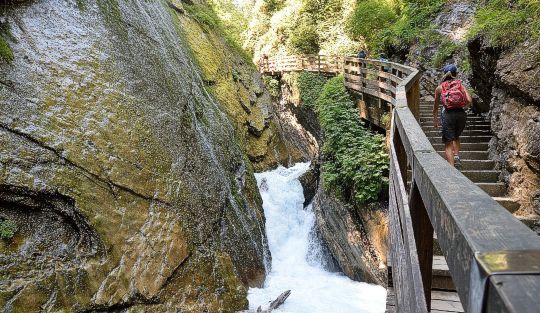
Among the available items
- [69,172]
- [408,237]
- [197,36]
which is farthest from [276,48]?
[408,237]

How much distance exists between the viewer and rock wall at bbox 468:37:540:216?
4758 mm

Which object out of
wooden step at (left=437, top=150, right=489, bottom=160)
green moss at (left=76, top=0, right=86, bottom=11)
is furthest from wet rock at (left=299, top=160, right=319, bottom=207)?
green moss at (left=76, top=0, right=86, bottom=11)

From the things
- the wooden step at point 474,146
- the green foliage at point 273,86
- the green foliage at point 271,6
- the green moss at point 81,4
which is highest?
the green foliage at point 271,6

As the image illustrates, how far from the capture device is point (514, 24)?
5996 millimetres

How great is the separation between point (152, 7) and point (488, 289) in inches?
491

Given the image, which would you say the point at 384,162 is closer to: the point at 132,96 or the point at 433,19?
the point at 132,96

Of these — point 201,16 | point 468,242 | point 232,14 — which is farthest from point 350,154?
point 232,14

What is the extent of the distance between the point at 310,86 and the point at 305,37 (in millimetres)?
6838

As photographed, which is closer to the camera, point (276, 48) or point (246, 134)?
point (246, 134)

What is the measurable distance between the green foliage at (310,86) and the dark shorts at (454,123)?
12727mm

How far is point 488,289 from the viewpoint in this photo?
0.70m

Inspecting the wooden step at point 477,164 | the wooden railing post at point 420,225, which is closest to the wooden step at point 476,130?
the wooden step at point 477,164

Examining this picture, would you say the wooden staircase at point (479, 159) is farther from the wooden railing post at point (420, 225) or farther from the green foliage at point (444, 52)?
the green foliage at point (444, 52)

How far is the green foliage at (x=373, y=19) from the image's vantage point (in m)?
17.8
